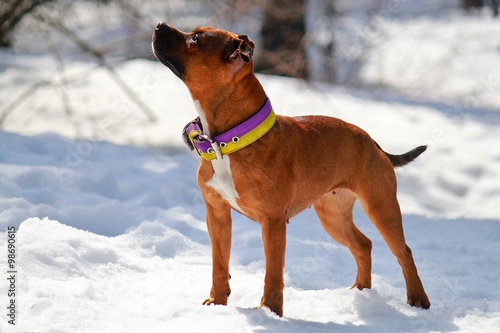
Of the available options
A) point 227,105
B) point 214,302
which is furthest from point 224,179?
point 214,302

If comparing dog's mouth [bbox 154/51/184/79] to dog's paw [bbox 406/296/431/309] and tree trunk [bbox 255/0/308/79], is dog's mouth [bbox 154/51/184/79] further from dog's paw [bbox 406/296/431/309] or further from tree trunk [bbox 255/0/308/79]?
tree trunk [bbox 255/0/308/79]

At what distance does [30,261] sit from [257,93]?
167cm

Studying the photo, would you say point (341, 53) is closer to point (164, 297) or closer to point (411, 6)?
point (411, 6)

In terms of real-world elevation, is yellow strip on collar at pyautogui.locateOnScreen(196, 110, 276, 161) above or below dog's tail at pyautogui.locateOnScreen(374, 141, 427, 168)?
below

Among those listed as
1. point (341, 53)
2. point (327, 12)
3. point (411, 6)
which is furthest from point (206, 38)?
point (411, 6)

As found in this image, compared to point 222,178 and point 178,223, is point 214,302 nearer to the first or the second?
point 222,178

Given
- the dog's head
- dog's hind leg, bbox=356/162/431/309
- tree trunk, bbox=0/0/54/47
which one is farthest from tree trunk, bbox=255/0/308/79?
the dog's head

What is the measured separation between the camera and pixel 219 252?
14.1 feet

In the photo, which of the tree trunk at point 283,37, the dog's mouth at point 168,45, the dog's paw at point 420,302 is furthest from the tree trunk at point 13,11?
the dog's paw at point 420,302

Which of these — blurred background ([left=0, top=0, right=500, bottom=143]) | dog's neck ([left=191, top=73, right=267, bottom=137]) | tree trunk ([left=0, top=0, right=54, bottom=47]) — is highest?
blurred background ([left=0, top=0, right=500, bottom=143])

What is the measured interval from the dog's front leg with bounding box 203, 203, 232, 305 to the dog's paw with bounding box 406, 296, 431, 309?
3.62 ft

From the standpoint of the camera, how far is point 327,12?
43.7 ft

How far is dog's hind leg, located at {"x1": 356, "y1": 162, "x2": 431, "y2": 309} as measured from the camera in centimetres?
456

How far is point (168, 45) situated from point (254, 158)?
2.30 feet
